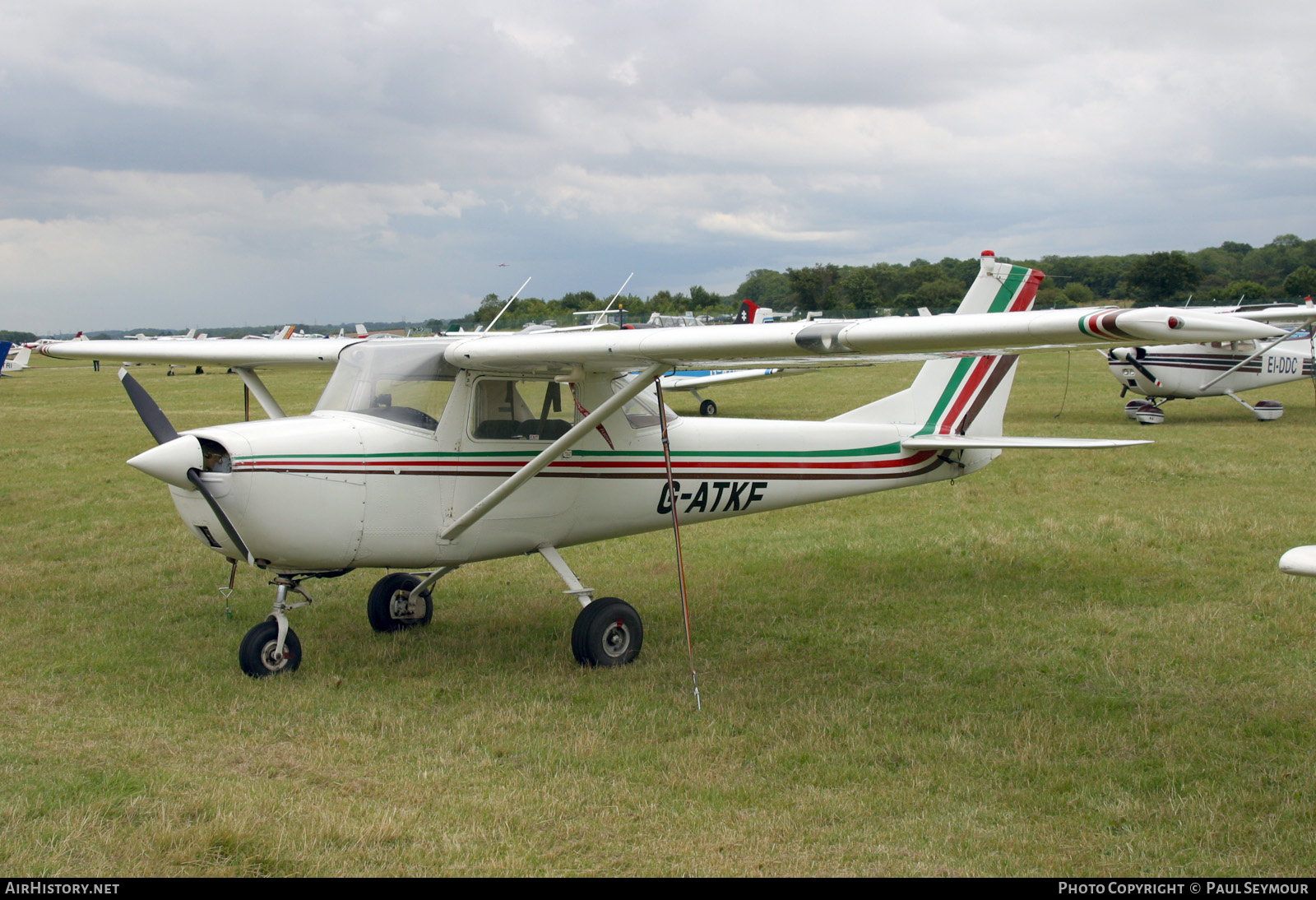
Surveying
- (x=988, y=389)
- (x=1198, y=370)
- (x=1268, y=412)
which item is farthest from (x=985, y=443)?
(x=1198, y=370)

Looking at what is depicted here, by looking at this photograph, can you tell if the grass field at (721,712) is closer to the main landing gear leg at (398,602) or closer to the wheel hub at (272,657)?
the wheel hub at (272,657)

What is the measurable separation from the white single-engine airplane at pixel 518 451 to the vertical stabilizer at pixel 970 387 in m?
0.04

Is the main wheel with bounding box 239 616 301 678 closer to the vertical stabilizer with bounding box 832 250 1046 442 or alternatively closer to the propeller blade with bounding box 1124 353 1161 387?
the vertical stabilizer with bounding box 832 250 1046 442

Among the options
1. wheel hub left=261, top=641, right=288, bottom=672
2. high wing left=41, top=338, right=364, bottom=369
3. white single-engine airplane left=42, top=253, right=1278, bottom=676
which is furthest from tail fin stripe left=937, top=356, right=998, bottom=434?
wheel hub left=261, top=641, right=288, bottom=672

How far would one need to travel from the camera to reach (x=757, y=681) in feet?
20.4

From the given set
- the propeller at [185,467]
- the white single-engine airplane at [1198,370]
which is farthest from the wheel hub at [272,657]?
the white single-engine airplane at [1198,370]

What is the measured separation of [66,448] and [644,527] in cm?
1607

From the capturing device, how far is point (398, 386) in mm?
6359

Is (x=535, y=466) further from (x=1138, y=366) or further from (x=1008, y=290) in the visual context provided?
(x=1138, y=366)

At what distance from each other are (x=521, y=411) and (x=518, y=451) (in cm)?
28

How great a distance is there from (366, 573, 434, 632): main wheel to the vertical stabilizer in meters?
3.80

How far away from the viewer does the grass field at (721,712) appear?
3.92m

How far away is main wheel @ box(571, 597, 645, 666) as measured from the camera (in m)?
6.38
